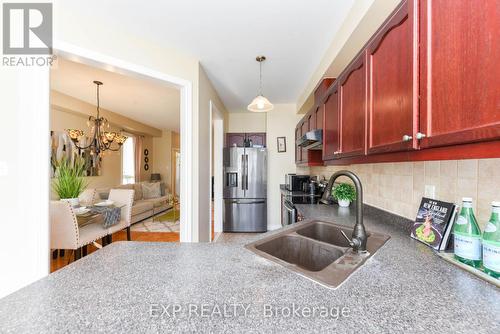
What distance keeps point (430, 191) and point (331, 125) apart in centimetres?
91

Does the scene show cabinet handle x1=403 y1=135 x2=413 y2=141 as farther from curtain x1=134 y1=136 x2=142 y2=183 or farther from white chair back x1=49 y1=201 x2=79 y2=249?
curtain x1=134 y1=136 x2=142 y2=183

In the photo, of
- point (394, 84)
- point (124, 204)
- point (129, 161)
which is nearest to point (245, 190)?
point (124, 204)

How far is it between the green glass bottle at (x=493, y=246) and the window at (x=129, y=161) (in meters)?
6.82

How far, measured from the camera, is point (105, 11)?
5.66 ft

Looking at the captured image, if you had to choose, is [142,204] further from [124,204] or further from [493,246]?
[493,246]

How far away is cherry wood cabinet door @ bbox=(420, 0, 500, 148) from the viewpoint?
1.94 feet

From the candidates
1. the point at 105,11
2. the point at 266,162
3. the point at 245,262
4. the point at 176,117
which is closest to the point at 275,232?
the point at 245,262

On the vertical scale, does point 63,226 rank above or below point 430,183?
below

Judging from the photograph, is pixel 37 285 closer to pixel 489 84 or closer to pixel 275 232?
pixel 275 232

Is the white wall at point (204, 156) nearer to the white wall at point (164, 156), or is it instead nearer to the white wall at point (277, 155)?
the white wall at point (277, 155)

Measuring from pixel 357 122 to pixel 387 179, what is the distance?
22.8 inches

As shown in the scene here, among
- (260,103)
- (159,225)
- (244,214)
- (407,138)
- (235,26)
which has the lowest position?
(159,225)

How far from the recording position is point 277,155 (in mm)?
4344

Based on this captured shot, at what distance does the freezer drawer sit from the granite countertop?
10.4ft
